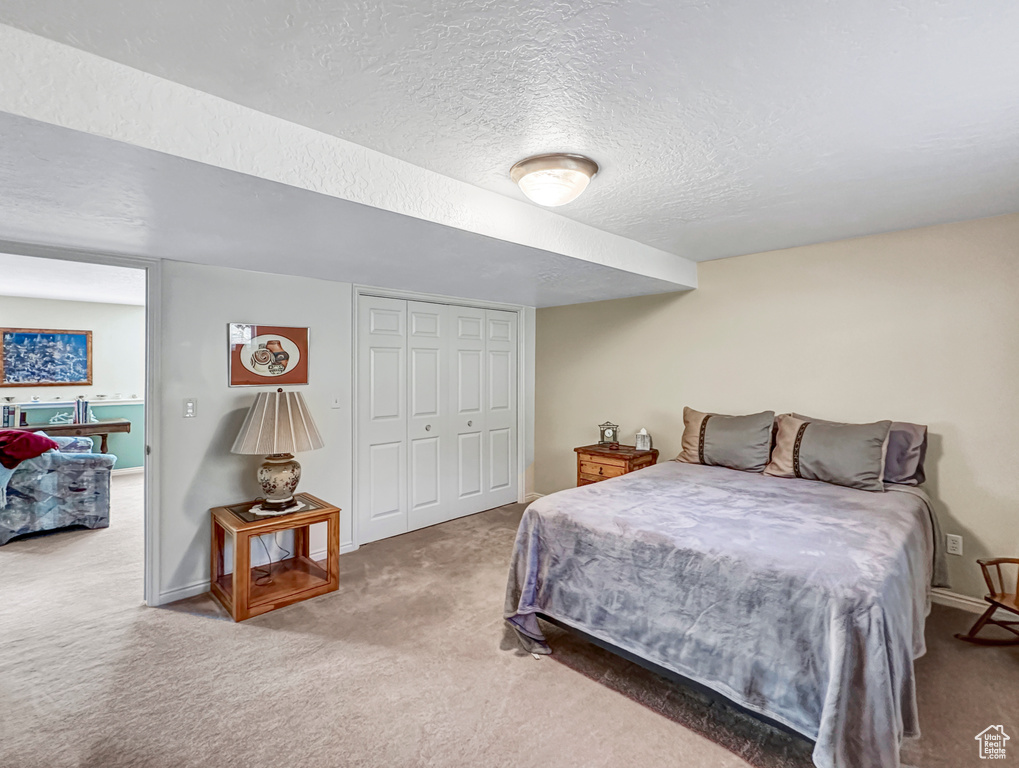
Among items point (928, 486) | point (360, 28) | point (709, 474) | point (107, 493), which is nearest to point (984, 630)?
point (928, 486)

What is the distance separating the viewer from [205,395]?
3061mm

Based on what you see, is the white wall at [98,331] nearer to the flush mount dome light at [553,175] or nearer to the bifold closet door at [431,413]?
the bifold closet door at [431,413]

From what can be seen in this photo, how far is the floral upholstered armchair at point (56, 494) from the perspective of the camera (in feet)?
12.8

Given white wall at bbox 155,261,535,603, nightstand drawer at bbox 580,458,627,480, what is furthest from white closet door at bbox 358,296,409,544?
nightstand drawer at bbox 580,458,627,480

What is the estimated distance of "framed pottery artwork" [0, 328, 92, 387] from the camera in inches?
222

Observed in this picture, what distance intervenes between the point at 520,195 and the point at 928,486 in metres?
2.87

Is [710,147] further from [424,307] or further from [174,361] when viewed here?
[174,361]

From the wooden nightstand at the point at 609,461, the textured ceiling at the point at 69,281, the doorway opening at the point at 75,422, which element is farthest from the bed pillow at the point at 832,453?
the textured ceiling at the point at 69,281

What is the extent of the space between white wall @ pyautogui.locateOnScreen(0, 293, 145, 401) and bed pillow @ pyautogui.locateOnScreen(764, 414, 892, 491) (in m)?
6.93

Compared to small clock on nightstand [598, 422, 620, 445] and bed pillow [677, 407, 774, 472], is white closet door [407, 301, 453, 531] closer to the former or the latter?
small clock on nightstand [598, 422, 620, 445]

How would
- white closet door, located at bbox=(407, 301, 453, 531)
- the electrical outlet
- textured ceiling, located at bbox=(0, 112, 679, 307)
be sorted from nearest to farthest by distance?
textured ceiling, located at bbox=(0, 112, 679, 307) < the electrical outlet < white closet door, located at bbox=(407, 301, 453, 531)

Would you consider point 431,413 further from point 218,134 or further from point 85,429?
point 85,429

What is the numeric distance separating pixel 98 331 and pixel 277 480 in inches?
201

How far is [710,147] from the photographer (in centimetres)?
188
